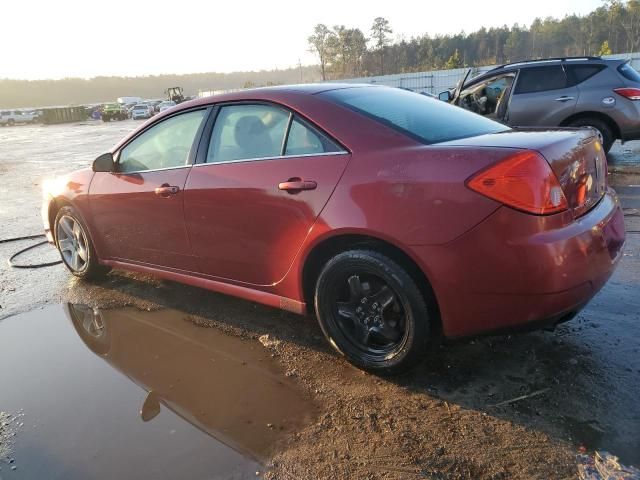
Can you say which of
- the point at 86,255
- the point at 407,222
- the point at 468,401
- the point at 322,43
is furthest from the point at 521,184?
the point at 322,43

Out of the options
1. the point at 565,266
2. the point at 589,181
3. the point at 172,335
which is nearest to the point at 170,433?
the point at 172,335

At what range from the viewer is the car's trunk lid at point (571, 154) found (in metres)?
2.51

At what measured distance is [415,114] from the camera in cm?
319

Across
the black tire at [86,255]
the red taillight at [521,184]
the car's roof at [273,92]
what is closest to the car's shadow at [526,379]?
the red taillight at [521,184]

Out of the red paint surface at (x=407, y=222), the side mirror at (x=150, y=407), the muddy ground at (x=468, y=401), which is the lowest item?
the side mirror at (x=150, y=407)

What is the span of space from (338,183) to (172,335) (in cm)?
175

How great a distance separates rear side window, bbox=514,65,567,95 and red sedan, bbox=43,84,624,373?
5397mm

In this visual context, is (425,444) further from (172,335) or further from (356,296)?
(172,335)

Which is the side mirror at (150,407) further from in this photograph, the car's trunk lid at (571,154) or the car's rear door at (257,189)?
the car's trunk lid at (571,154)

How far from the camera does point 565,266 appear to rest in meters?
2.40

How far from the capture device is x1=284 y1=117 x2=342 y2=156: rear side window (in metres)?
2.96

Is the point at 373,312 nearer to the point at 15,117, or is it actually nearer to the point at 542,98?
the point at 542,98

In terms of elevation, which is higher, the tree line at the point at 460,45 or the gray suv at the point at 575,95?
the tree line at the point at 460,45

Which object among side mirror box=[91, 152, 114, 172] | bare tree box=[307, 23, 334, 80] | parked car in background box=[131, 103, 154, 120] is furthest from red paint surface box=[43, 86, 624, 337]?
bare tree box=[307, 23, 334, 80]
